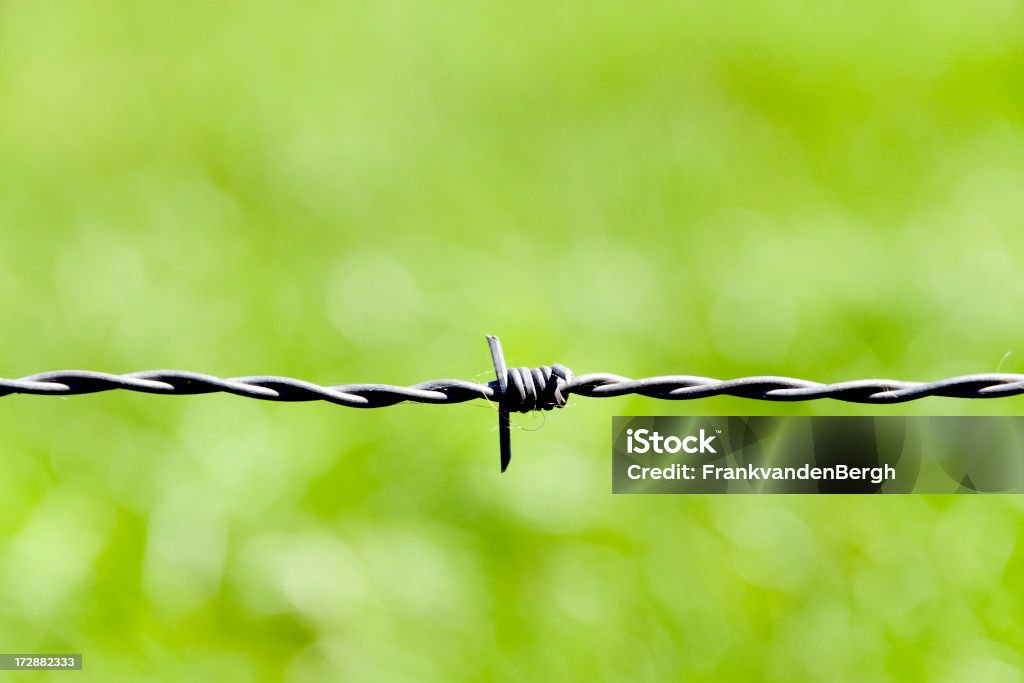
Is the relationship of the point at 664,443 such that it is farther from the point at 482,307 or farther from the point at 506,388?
the point at 506,388

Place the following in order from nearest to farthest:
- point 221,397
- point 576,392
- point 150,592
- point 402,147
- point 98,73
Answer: point 576,392 < point 150,592 < point 221,397 < point 402,147 < point 98,73

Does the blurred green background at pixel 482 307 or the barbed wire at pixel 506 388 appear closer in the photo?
the barbed wire at pixel 506 388

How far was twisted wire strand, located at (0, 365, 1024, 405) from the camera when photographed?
5.45 ft

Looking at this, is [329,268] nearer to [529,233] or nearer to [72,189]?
[529,233]

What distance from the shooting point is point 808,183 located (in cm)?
484

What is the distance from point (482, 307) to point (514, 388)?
230 cm

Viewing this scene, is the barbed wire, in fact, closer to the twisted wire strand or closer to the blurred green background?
the twisted wire strand

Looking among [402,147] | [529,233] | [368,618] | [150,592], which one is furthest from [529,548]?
[402,147]

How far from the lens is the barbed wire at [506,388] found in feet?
5.44

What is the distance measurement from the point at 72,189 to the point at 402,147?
1.42m

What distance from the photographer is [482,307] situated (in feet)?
13.0
